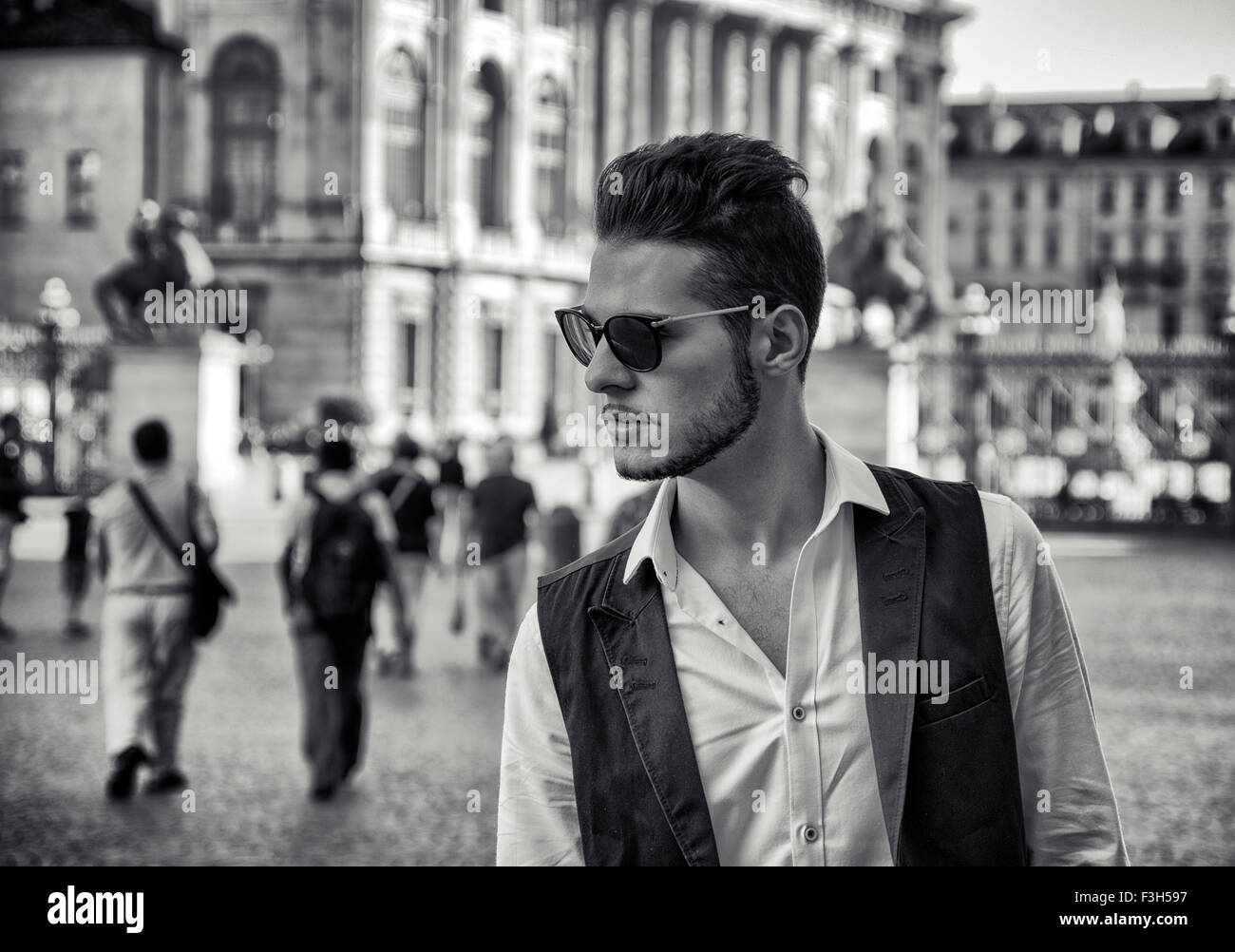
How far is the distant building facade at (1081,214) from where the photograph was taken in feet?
200

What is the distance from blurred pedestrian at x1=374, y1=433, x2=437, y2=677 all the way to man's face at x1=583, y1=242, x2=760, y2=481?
9.01m

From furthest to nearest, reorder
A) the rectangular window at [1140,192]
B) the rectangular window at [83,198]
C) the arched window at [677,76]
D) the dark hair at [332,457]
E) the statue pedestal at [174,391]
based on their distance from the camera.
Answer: the rectangular window at [1140,192]
the arched window at [677,76]
the rectangular window at [83,198]
the statue pedestal at [174,391]
the dark hair at [332,457]

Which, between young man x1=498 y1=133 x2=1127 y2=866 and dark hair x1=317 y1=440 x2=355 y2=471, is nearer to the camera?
young man x1=498 y1=133 x2=1127 y2=866

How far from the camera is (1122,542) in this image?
2288 centimetres

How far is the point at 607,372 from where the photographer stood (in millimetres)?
1877

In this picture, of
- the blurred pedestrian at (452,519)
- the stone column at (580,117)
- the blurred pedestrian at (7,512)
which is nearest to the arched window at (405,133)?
the stone column at (580,117)

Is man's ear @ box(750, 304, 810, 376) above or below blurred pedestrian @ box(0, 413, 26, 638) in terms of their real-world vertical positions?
above

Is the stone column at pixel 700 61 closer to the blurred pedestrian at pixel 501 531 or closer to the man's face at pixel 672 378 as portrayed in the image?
the blurred pedestrian at pixel 501 531


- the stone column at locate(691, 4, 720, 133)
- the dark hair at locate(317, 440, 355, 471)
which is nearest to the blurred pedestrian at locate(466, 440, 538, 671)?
the dark hair at locate(317, 440, 355, 471)

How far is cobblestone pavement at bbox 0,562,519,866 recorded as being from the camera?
20.9 feet

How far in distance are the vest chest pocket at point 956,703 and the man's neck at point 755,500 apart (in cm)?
24

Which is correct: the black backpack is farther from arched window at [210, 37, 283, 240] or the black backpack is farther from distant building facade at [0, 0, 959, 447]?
arched window at [210, 37, 283, 240]
